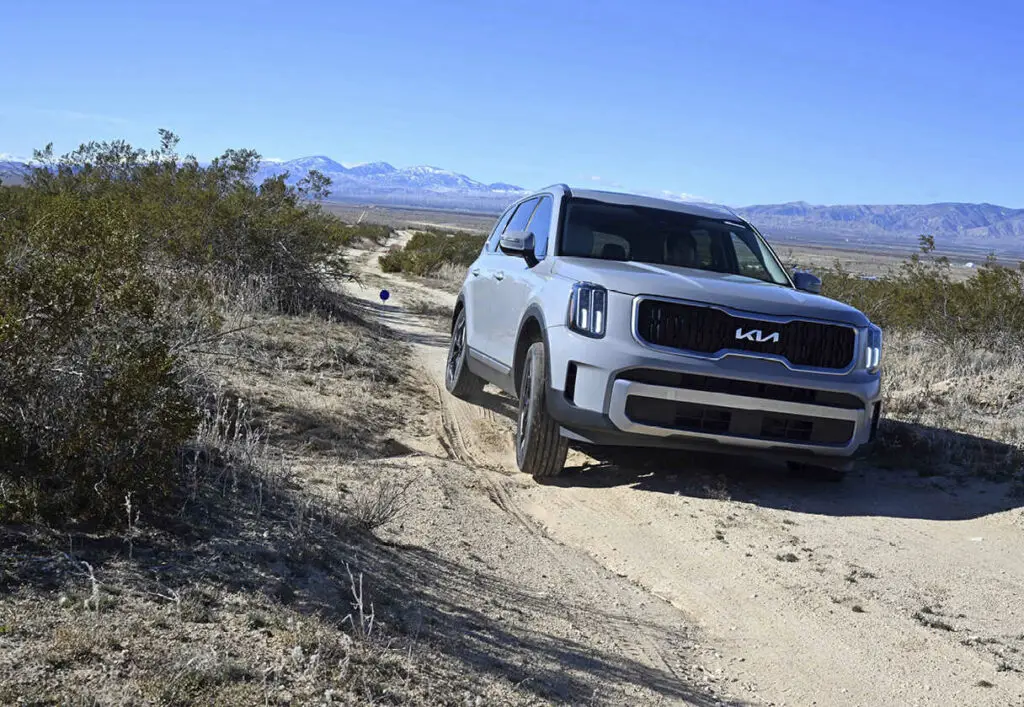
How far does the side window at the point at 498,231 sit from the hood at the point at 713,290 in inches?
93.4

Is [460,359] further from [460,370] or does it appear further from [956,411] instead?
[956,411]

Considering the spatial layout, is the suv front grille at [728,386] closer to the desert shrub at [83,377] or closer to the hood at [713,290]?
the hood at [713,290]

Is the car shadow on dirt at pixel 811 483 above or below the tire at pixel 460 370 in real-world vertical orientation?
below

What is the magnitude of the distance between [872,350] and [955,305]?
9.12 meters

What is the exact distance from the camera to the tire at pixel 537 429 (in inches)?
246

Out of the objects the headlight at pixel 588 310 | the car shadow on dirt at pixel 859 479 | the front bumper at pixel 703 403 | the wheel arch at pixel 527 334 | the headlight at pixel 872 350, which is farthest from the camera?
the wheel arch at pixel 527 334

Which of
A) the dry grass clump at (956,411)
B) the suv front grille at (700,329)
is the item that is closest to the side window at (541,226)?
the suv front grille at (700,329)

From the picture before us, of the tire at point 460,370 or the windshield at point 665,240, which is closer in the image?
the windshield at point 665,240

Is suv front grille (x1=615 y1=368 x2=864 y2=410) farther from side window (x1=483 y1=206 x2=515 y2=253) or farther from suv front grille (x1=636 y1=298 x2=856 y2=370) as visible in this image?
side window (x1=483 y1=206 x2=515 y2=253)

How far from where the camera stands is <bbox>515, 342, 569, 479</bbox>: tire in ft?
20.5

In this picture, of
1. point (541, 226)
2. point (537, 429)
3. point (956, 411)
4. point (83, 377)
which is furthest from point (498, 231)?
point (83, 377)

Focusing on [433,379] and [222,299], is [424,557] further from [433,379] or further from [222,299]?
[222,299]

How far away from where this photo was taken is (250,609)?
331cm

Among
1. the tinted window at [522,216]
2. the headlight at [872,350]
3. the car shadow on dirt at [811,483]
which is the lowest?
the car shadow on dirt at [811,483]
